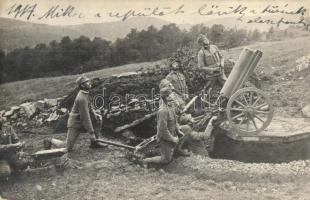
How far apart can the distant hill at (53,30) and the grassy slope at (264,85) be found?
0.70m

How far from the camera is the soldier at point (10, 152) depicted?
6.64 meters

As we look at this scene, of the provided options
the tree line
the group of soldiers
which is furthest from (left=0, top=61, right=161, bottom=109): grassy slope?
the group of soldiers

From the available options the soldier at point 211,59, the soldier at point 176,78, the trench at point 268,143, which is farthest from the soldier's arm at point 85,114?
the soldier at point 211,59

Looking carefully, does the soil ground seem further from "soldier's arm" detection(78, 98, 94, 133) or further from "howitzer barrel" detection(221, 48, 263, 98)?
"howitzer barrel" detection(221, 48, 263, 98)

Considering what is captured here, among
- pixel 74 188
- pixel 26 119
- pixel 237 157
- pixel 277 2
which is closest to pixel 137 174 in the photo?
pixel 74 188

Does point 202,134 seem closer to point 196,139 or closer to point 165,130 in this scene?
point 196,139

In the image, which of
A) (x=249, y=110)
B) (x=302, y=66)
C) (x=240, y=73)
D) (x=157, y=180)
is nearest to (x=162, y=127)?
(x=157, y=180)

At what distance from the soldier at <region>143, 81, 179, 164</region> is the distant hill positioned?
56.3 inches

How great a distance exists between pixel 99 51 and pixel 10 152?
93.9 inches

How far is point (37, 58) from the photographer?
306 inches

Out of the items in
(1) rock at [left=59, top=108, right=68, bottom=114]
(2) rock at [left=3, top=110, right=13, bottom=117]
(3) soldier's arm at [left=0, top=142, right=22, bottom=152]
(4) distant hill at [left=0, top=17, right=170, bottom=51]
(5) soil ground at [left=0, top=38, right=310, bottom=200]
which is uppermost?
(4) distant hill at [left=0, top=17, right=170, bottom=51]

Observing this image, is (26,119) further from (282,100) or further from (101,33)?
(282,100)

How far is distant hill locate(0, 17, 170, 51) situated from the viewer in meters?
7.29

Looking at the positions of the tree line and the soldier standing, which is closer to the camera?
the soldier standing
